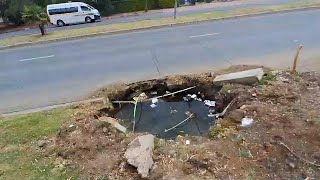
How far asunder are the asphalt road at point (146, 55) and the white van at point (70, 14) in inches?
453

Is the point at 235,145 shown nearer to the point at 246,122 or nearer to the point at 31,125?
the point at 246,122

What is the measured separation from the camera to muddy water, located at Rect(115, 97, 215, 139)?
8570 millimetres

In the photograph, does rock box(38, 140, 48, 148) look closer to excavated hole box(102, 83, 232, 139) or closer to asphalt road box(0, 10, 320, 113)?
excavated hole box(102, 83, 232, 139)

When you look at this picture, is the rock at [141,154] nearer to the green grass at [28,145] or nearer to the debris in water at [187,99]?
the green grass at [28,145]

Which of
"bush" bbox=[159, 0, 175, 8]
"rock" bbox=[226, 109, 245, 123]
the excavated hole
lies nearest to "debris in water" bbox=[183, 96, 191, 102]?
the excavated hole

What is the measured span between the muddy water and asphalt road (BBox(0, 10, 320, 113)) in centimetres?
186

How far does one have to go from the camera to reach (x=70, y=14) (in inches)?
1149

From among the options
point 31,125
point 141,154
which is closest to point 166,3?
point 31,125

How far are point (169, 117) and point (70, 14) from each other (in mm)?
22172

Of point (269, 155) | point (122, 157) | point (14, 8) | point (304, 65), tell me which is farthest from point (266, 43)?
point (14, 8)

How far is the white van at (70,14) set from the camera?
1141 inches

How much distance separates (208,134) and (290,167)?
77.5 inches

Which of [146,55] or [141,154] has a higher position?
[146,55]

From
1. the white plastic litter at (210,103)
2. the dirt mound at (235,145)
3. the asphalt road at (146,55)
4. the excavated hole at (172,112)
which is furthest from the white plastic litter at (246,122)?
the asphalt road at (146,55)
